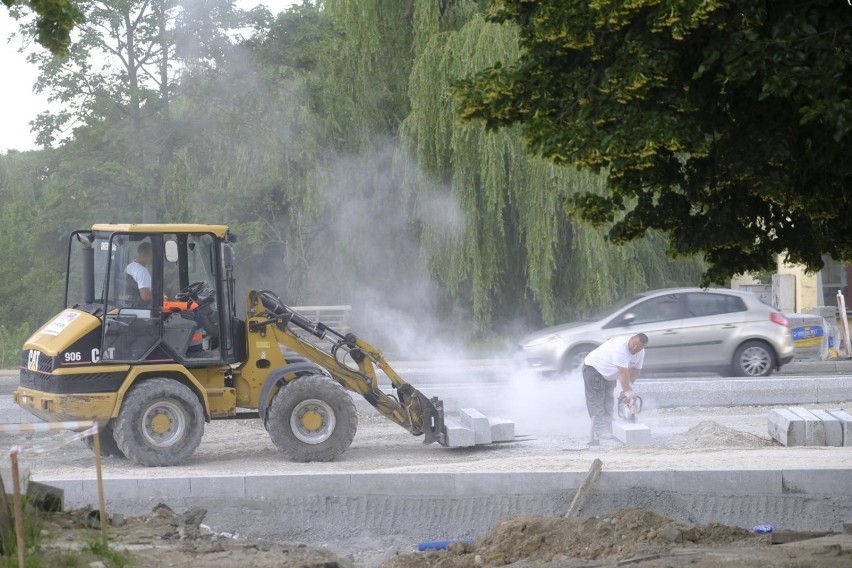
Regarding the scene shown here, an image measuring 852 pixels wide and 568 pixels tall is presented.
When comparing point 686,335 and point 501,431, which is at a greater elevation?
point 686,335

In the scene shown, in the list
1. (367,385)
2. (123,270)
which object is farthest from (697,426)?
(123,270)

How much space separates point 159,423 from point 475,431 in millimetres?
3477

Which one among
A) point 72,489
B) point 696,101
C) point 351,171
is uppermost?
point 351,171

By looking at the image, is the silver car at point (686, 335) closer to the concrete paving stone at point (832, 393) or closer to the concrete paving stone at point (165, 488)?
the concrete paving stone at point (832, 393)

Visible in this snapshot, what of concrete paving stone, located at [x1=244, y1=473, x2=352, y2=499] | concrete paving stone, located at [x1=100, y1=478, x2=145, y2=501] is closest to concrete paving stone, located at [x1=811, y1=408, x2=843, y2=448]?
concrete paving stone, located at [x1=244, y1=473, x2=352, y2=499]

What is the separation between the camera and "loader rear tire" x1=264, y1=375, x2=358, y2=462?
11320mm

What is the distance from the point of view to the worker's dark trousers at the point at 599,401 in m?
12.7

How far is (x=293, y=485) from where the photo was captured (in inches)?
390

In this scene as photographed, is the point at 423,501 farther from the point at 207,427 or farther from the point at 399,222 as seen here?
the point at 399,222

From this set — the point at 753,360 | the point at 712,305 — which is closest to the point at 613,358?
the point at 712,305

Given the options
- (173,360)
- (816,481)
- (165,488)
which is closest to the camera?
(816,481)

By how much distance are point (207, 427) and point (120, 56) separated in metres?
11.9

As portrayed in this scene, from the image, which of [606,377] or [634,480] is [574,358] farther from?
[634,480]

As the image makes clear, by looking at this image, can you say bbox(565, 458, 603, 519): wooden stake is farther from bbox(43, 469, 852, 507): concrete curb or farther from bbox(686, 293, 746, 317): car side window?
bbox(686, 293, 746, 317): car side window
